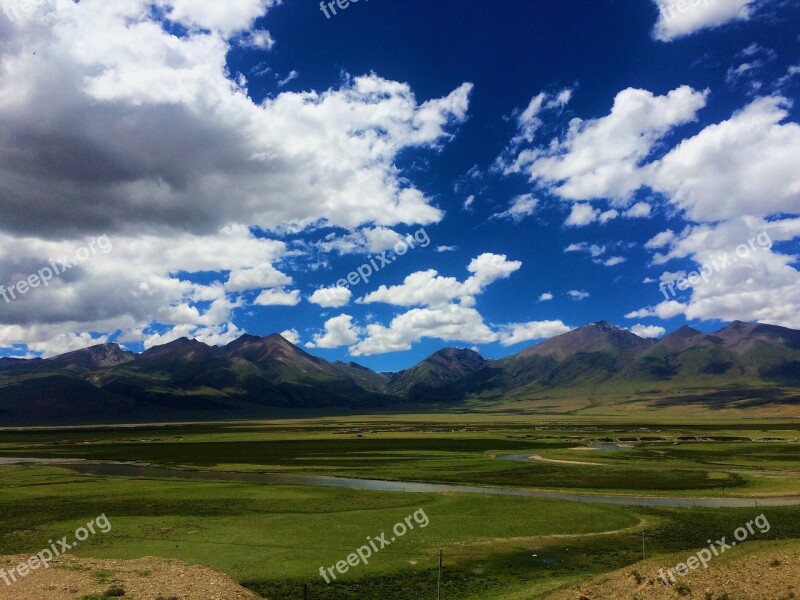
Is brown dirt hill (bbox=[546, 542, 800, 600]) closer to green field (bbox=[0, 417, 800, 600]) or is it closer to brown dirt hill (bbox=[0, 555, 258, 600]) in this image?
green field (bbox=[0, 417, 800, 600])

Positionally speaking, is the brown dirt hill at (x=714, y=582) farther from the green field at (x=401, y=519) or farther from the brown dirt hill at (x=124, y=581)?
the brown dirt hill at (x=124, y=581)

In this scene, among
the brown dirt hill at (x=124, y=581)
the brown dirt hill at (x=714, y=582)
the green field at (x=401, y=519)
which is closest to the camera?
the brown dirt hill at (x=714, y=582)

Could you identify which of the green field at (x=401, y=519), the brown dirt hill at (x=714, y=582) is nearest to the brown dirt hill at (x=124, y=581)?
the green field at (x=401, y=519)

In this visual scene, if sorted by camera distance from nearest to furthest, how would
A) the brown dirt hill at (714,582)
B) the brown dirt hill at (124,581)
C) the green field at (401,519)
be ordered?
the brown dirt hill at (714,582) → the brown dirt hill at (124,581) → the green field at (401,519)

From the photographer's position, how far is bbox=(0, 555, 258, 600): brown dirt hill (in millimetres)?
24969

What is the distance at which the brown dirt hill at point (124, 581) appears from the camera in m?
25.0

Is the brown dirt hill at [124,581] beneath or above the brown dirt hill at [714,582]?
above

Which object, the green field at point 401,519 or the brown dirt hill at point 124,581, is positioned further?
the green field at point 401,519

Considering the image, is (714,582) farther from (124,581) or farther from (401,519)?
(124,581)

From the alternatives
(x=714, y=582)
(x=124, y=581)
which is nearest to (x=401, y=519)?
(x=124, y=581)

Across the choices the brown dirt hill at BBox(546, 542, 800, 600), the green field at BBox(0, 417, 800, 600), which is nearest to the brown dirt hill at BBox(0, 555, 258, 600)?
the green field at BBox(0, 417, 800, 600)

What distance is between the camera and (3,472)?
83750mm

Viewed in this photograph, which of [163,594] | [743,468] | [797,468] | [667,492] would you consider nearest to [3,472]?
[163,594]

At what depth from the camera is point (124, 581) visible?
2725 centimetres
